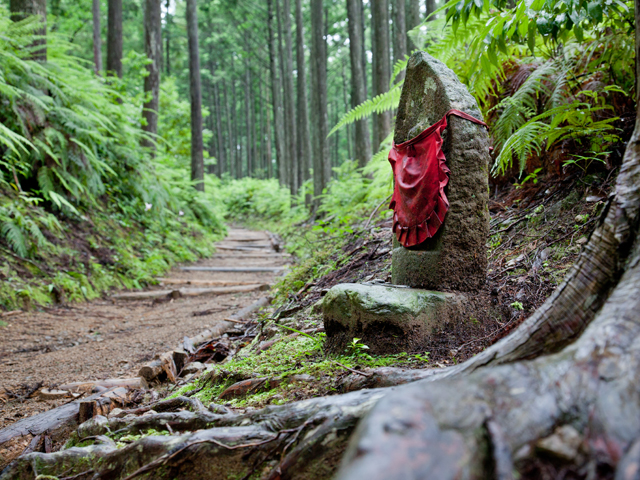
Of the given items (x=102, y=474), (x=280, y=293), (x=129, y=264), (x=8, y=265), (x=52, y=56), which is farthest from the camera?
(x=52, y=56)

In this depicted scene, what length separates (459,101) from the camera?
9.78 ft

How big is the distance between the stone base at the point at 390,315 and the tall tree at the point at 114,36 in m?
12.9

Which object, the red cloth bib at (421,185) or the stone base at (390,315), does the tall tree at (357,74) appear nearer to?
the red cloth bib at (421,185)

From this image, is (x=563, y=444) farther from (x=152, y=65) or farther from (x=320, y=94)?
(x=152, y=65)

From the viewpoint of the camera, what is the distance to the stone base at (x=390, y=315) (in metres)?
2.67

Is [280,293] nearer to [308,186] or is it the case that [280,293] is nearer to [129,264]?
[129,264]

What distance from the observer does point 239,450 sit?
169 cm

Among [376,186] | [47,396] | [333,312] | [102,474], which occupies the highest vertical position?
[376,186]

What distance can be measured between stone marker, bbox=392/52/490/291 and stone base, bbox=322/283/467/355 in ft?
0.58

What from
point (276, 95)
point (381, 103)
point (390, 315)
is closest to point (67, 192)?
point (381, 103)

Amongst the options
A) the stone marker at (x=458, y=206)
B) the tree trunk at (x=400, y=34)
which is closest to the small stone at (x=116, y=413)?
the stone marker at (x=458, y=206)

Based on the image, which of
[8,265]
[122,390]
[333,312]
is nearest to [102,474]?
[122,390]

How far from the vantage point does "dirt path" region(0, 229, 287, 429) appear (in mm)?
3611

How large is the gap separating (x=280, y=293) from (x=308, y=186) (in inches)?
430
